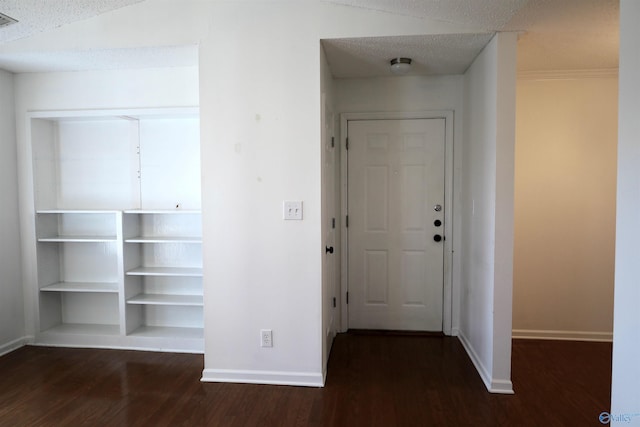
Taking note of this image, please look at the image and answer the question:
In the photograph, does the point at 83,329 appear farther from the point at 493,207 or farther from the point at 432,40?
the point at 432,40

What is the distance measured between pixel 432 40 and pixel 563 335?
2723mm

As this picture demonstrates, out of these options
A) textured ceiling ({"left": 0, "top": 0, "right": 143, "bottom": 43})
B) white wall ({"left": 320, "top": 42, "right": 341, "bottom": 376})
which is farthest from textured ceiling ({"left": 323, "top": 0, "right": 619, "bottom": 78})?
textured ceiling ({"left": 0, "top": 0, "right": 143, "bottom": 43})

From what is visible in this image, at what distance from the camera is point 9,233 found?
10.2 feet

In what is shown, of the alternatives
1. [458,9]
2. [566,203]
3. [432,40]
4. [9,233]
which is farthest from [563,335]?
[9,233]

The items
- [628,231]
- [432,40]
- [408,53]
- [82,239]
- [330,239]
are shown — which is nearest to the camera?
[628,231]

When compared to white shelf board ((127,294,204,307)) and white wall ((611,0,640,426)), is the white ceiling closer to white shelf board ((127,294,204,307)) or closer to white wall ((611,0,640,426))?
white wall ((611,0,640,426))

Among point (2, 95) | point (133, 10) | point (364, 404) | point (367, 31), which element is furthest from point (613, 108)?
point (2, 95)

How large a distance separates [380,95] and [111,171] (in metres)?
2.47

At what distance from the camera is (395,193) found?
3410 mm

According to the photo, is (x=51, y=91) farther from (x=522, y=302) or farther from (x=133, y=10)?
(x=522, y=302)

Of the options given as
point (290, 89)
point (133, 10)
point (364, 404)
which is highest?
point (133, 10)

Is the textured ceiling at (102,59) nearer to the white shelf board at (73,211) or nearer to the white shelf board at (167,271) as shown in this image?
the white shelf board at (73,211)

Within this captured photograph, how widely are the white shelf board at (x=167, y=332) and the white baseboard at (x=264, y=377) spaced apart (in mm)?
533

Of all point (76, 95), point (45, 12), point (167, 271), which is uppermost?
point (45, 12)
